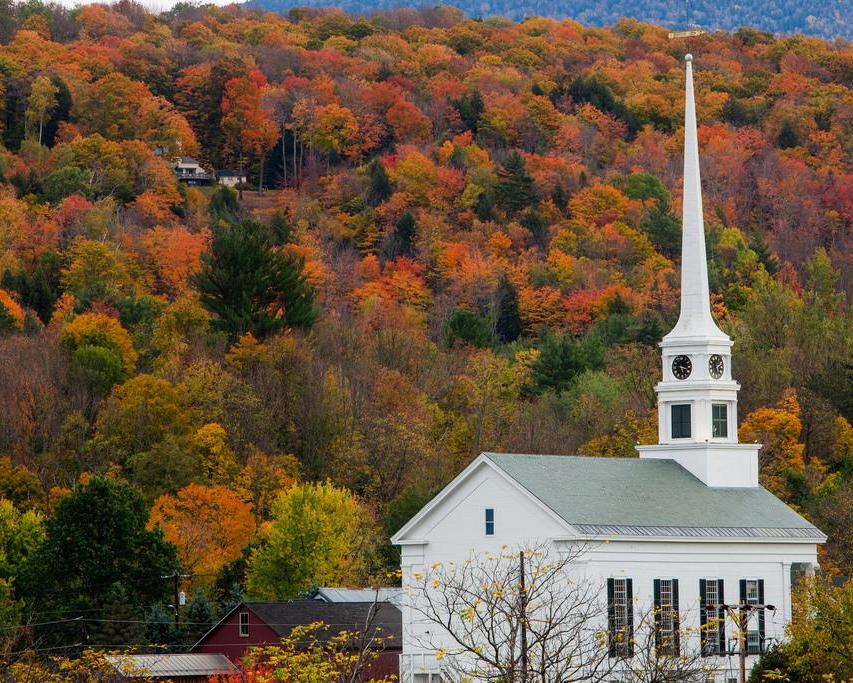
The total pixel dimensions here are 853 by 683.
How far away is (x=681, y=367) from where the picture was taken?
73438mm

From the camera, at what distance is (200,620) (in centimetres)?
8262

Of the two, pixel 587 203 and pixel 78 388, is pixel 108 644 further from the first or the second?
pixel 587 203

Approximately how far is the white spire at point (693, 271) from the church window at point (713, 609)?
8961 mm

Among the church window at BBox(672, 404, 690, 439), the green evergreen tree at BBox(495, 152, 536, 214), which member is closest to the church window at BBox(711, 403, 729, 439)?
the church window at BBox(672, 404, 690, 439)

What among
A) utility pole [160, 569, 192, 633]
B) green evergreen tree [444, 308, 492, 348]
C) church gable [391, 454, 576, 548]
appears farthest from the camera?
green evergreen tree [444, 308, 492, 348]

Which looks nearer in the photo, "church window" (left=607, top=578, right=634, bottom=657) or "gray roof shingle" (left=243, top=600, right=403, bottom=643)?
"church window" (left=607, top=578, right=634, bottom=657)

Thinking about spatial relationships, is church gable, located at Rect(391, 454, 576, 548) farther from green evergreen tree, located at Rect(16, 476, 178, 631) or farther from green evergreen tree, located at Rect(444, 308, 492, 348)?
green evergreen tree, located at Rect(444, 308, 492, 348)

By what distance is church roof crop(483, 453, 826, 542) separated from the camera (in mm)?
66812

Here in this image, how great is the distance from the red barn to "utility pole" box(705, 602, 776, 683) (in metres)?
14.6

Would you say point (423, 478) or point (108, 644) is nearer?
point (108, 644)

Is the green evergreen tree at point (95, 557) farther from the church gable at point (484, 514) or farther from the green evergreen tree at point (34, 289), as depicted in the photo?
the green evergreen tree at point (34, 289)

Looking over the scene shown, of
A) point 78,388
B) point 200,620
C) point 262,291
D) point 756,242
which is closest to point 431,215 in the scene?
point 756,242

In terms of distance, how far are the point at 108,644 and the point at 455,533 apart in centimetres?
1603

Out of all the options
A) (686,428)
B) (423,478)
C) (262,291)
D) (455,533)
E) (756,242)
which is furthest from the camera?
(756,242)
